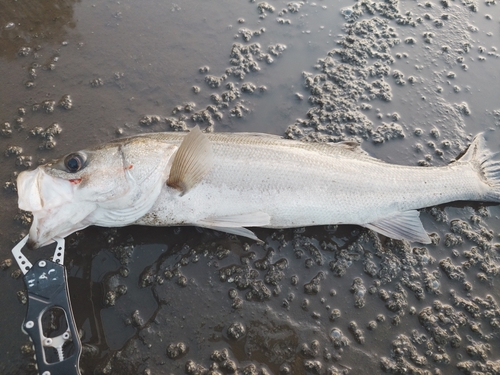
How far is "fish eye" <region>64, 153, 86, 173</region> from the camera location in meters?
2.91

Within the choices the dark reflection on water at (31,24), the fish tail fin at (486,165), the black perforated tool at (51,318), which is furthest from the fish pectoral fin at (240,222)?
the dark reflection on water at (31,24)

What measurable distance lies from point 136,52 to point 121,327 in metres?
3.10

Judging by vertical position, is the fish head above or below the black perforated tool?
above

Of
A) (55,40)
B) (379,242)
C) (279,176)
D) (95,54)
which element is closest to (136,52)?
(95,54)

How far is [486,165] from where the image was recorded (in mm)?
3809

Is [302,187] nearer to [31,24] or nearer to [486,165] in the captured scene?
[486,165]

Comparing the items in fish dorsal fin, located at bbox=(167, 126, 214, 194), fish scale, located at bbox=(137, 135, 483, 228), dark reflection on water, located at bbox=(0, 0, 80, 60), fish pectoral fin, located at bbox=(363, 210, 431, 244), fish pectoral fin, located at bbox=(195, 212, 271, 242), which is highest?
dark reflection on water, located at bbox=(0, 0, 80, 60)

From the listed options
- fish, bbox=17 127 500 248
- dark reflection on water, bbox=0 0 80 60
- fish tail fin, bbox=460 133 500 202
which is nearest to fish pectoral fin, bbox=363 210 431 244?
fish, bbox=17 127 500 248

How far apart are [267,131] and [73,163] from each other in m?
1.94

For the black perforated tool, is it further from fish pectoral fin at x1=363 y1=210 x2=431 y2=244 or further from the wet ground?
fish pectoral fin at x1=363 y1=210 x2=431 y2=244

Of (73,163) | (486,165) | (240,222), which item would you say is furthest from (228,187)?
Answer: (486,165)

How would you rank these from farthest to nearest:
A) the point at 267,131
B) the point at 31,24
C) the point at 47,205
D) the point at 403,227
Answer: the point at 31,24 < the point at 267,131 < the point at 403,227 < the point at 47,205

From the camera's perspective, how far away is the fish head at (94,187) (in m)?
2.81

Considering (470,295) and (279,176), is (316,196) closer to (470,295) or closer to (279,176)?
(279,176)
